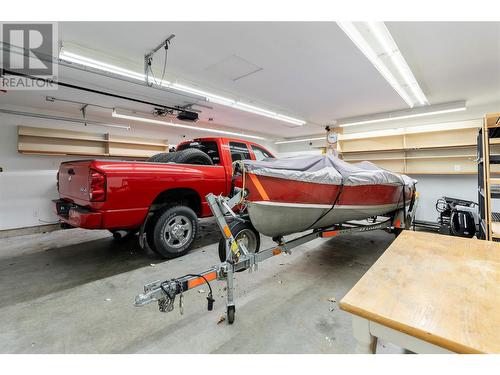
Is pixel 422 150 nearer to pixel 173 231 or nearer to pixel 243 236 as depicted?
pixel 243 236

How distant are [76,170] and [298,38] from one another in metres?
3.42

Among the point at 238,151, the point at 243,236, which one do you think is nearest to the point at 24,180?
the point at 238,151

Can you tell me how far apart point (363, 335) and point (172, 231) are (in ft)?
10.0

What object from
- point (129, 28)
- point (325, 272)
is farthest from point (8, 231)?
point (325, 272)

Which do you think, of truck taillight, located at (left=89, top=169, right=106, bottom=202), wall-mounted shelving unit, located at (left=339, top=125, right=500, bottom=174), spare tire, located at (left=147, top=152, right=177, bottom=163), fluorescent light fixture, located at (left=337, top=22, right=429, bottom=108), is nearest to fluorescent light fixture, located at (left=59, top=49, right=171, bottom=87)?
spare tire, located at (left=147, top=152, right=177, bottom=163)

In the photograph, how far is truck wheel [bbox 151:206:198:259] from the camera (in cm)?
324

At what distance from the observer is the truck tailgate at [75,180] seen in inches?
110

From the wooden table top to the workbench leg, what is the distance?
5cm

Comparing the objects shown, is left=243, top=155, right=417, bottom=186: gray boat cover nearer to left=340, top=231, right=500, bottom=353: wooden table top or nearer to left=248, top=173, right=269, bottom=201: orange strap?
left=248, top=173, right=269, bottom=201: orange strap

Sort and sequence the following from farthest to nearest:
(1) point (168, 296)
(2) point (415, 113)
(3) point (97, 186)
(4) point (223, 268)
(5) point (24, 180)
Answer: (2) point (415, 113) → (5) point (24, 180) → (3) point (97, 186) → (4) point (223, 268) → (1) point (168, 296)

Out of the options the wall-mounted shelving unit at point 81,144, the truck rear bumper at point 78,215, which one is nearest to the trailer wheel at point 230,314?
the truck rear bumper at point 78,215

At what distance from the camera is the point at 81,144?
613 cm
